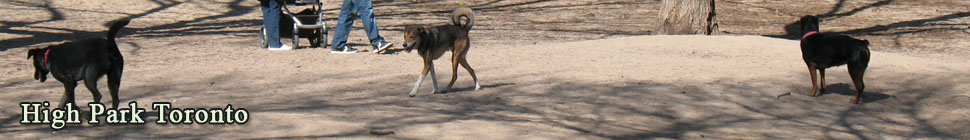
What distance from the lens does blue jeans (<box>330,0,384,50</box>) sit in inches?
495

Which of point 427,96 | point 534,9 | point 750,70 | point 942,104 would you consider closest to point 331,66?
point 427,96

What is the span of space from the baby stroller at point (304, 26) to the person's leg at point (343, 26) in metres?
0.36

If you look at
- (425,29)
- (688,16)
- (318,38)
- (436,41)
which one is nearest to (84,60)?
(425,29)

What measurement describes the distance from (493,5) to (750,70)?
1194 centimetres

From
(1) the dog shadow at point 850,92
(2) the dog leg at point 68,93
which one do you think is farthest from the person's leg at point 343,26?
(2) the dog leg at point 68,93

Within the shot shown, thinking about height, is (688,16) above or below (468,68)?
below

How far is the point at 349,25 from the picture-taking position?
41.8 feet

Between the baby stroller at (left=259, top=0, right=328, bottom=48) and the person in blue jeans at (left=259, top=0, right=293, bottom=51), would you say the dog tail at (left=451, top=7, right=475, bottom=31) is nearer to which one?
the baby stroller at (left=259, top=0, right=328, bottom=48)

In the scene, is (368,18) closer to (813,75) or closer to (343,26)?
(343,26)

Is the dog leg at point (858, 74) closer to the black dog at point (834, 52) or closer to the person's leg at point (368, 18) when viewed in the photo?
the black dog at point (834, 52)

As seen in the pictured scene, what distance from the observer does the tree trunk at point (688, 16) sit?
1491 cm

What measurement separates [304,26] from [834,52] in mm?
Result: 6336

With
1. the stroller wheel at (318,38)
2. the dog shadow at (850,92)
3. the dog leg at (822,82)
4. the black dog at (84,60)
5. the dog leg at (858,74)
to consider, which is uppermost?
the black dog at (84,60)

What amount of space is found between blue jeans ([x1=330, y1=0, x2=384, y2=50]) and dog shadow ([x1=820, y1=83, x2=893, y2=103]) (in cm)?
511
